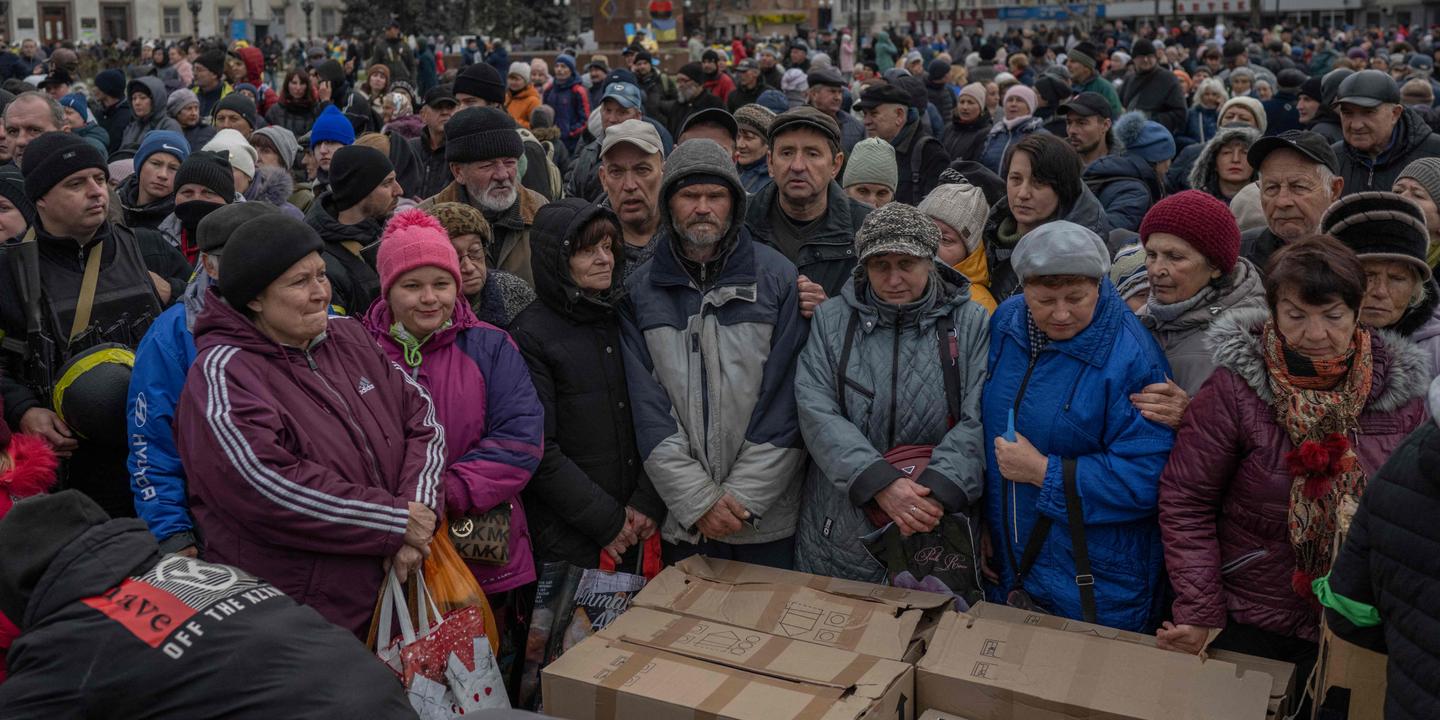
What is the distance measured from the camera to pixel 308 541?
3568mm

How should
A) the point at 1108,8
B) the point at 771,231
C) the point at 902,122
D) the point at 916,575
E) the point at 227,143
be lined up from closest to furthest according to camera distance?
the point at 916,575, the point at 771,231, the point at 227,143, the point at 902,122, the point at 1108,8

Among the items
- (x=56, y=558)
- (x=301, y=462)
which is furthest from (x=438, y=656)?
(x=56, y=558)

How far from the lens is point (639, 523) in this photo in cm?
439

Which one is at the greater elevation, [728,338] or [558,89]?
[558,89]

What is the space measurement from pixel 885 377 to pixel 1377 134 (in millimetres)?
4502

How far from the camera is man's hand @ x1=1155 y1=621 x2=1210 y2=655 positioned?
356 cm

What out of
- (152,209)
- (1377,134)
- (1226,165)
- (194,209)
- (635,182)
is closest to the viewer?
(635,182)

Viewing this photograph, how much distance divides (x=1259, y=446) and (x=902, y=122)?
6.09m

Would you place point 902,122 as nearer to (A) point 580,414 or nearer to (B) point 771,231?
(B) point 771,231

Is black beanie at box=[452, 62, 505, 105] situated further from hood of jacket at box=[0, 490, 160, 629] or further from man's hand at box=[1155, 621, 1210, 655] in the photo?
man's hand at box=[1155, 621, 1210, 655]

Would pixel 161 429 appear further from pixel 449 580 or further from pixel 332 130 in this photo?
pixel 332 130

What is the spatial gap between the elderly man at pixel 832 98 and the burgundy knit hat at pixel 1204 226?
243 inches

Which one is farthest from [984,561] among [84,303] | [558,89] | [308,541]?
[558,89]

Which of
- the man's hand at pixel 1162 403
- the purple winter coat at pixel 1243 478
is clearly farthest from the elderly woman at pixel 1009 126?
the purple winter coat at pixel 1243 478
